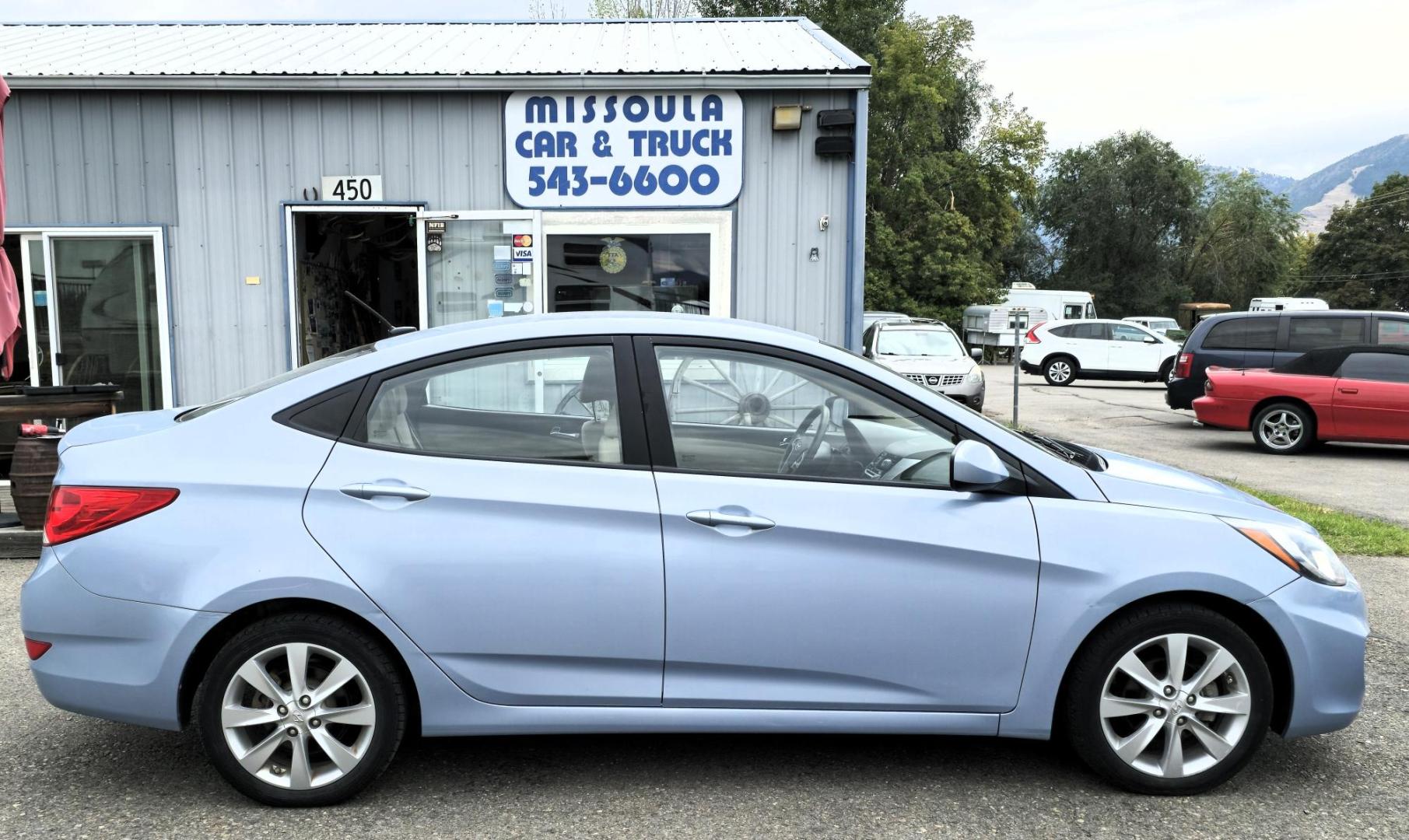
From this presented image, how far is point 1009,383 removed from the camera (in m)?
25.6

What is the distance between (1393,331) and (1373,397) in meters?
1.95

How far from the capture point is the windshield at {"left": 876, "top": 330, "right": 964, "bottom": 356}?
16.7 m

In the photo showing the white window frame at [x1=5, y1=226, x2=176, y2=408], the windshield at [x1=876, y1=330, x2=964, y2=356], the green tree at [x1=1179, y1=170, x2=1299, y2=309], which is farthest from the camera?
the green tree at [x1=1179, y1=170, x2=1299, y2=309]

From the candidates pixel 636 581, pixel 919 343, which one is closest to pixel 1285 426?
pixel 919 343

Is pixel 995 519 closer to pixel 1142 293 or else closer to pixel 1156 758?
pixel 1156 758

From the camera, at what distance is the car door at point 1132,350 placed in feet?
80.5

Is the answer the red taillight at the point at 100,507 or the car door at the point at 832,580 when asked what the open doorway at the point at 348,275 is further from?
the car door at the point at 832,580

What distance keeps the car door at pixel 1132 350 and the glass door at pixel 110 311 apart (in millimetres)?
21757

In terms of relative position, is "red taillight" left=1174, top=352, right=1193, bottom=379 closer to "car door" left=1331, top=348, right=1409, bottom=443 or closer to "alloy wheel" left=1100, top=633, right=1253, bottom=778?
"car door" left=1331, top=348, right=1409, bottom=443

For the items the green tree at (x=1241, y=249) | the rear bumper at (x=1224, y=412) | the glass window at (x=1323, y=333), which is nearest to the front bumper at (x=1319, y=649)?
the rear bumper at (x=1224, y=412)

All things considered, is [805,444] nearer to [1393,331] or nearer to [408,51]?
[408,51]

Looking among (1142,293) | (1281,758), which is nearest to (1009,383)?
(1281,758)

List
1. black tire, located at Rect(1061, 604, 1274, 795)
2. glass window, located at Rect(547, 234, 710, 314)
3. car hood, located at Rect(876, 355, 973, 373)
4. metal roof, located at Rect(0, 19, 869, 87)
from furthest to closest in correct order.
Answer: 1. car hood, located at Rect(876, 355, 973, 373)
2. glass window, located at Rect(547, 234, 710, 314)
3. metal roof, located at Rect(0, 19, 869, 87)
4. black tire, located at Rect(1061, 604, 1274, 795)

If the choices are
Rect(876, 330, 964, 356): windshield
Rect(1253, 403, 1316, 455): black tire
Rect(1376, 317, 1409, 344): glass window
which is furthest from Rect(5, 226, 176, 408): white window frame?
Rect(1376, 317, 1409, 344): glass window
